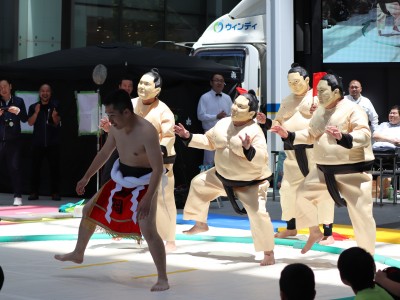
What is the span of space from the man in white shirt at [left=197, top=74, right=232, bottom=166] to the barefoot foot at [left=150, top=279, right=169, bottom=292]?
6367 millimetres

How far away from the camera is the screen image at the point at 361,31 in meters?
15.9

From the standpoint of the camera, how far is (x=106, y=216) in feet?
23.8

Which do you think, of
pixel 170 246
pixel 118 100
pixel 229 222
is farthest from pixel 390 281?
pixel 229 222

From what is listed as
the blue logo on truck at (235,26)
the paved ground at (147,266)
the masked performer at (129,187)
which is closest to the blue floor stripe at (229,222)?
the paved ground at (147,266)

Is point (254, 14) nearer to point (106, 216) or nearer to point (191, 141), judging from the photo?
point (191, 141)

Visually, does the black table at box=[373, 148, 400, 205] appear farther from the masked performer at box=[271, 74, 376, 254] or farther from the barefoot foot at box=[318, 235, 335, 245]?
the masked performer at box=[271, 74, 376, 254]

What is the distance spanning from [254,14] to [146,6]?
22.4 ft

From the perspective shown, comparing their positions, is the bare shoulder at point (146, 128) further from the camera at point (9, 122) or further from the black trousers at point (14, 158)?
the camera at point (9, 122)

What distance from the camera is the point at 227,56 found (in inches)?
607

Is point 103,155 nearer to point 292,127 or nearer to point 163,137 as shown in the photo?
point 163,137

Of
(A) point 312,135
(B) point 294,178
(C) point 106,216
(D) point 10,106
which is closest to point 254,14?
(D) point 10,106

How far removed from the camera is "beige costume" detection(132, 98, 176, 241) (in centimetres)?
882

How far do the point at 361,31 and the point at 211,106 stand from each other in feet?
13.0

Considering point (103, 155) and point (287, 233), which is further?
point (287, 233)
